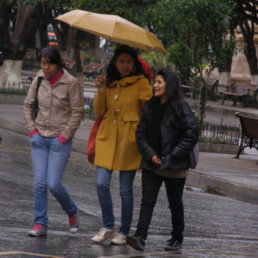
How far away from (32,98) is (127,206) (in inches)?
51.3

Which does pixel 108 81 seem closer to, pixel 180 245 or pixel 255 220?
pixel 180 245

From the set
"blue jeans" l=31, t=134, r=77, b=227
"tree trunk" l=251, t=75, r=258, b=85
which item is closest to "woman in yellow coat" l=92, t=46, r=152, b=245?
"blue jeans" l=31, t=134, r=77, b=227

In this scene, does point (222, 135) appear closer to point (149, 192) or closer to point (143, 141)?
point (149, 192)

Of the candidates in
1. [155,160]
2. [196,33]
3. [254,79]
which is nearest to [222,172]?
[196,33]

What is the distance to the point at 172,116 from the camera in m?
7.02

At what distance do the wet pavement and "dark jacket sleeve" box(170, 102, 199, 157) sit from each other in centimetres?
84

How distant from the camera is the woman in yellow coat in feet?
24.1

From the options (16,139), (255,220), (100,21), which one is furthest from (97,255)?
(16,139)

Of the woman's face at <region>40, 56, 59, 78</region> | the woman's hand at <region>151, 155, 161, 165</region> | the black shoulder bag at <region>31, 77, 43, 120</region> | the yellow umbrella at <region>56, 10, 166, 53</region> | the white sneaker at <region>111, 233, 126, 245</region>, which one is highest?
the yellow umbrella at <region>56, 10, 166, 53</region>

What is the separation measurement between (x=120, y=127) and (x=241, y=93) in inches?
1163

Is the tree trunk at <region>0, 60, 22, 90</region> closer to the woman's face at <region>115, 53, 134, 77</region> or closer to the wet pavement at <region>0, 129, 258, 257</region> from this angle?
the wet pavement at <region>0, 129, 258, 257</region>

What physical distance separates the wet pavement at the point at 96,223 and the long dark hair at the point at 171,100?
1.13m

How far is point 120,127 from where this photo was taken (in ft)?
24.2

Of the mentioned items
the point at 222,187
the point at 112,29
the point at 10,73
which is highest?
the point at 112,29
